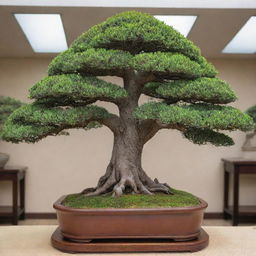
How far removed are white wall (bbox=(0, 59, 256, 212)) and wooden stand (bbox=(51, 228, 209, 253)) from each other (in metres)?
3.42

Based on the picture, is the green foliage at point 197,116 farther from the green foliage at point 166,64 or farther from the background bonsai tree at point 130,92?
the green foliage at point 166,64

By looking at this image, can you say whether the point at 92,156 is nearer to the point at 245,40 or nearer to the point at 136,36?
the point at 245,40

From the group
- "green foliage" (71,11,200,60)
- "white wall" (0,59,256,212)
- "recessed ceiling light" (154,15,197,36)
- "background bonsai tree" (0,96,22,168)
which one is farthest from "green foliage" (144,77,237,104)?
"white wall" (0,59,256,212)

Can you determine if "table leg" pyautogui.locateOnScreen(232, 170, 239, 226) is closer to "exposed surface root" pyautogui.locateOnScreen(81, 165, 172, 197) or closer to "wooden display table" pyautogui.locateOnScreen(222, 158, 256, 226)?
"wooden display table" pyautogui.locateOnScreen(222, 158, 256, 226)

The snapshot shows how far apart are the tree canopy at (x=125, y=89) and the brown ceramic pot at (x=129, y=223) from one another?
13.2 inches

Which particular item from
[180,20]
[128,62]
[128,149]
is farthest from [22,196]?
[128,62]

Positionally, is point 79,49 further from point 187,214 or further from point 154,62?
point 187,214

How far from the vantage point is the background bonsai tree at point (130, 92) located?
1655 mm

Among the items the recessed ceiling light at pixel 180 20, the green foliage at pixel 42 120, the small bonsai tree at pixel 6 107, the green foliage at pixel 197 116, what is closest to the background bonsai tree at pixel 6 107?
the small bonsai tree at pixel 6 107

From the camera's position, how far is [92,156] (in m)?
5.01

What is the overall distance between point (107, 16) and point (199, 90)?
7.79ft

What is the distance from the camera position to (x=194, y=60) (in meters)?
1.78

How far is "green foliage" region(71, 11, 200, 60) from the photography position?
169 cm

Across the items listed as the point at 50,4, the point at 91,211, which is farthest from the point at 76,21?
the point at 91,211
